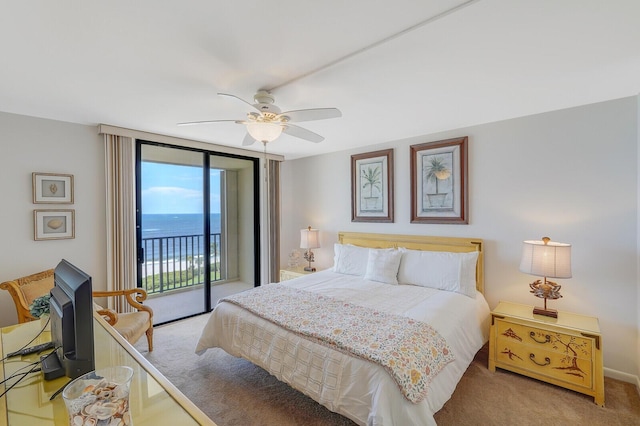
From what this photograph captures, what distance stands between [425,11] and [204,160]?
3515 millimetres

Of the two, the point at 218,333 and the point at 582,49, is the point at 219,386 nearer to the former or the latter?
the point at 218,333

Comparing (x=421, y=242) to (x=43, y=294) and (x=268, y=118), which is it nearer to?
(x=268, y=118)

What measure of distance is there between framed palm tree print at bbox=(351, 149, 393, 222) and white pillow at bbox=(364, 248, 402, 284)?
0.67m

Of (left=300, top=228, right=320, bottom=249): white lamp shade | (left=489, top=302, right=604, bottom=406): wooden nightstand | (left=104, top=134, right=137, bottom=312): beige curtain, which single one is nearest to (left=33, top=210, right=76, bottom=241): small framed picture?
(left=104, top=134, right=137, bottom=312): beige curtain

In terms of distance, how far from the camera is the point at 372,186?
4.07m

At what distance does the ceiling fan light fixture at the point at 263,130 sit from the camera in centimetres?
218

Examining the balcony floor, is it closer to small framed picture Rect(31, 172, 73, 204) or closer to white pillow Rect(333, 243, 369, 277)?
small framed picture Rect(31, 172, 73, 204)

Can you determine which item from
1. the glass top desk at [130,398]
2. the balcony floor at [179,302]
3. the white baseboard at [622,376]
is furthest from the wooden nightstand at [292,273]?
the white baseboard at [622,376]

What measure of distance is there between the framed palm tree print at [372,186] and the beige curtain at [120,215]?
2.90 m

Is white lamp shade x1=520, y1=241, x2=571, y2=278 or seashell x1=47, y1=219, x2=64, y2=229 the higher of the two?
seashell x1=47, y1=219, x2=64, y2=229

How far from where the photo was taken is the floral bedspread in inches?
63.9

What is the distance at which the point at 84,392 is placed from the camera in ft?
2.90

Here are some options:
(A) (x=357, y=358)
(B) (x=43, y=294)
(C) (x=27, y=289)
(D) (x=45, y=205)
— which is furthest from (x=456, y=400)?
(D) (x=45, y=205)

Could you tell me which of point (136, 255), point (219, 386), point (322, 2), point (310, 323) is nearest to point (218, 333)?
point (219, 386)
